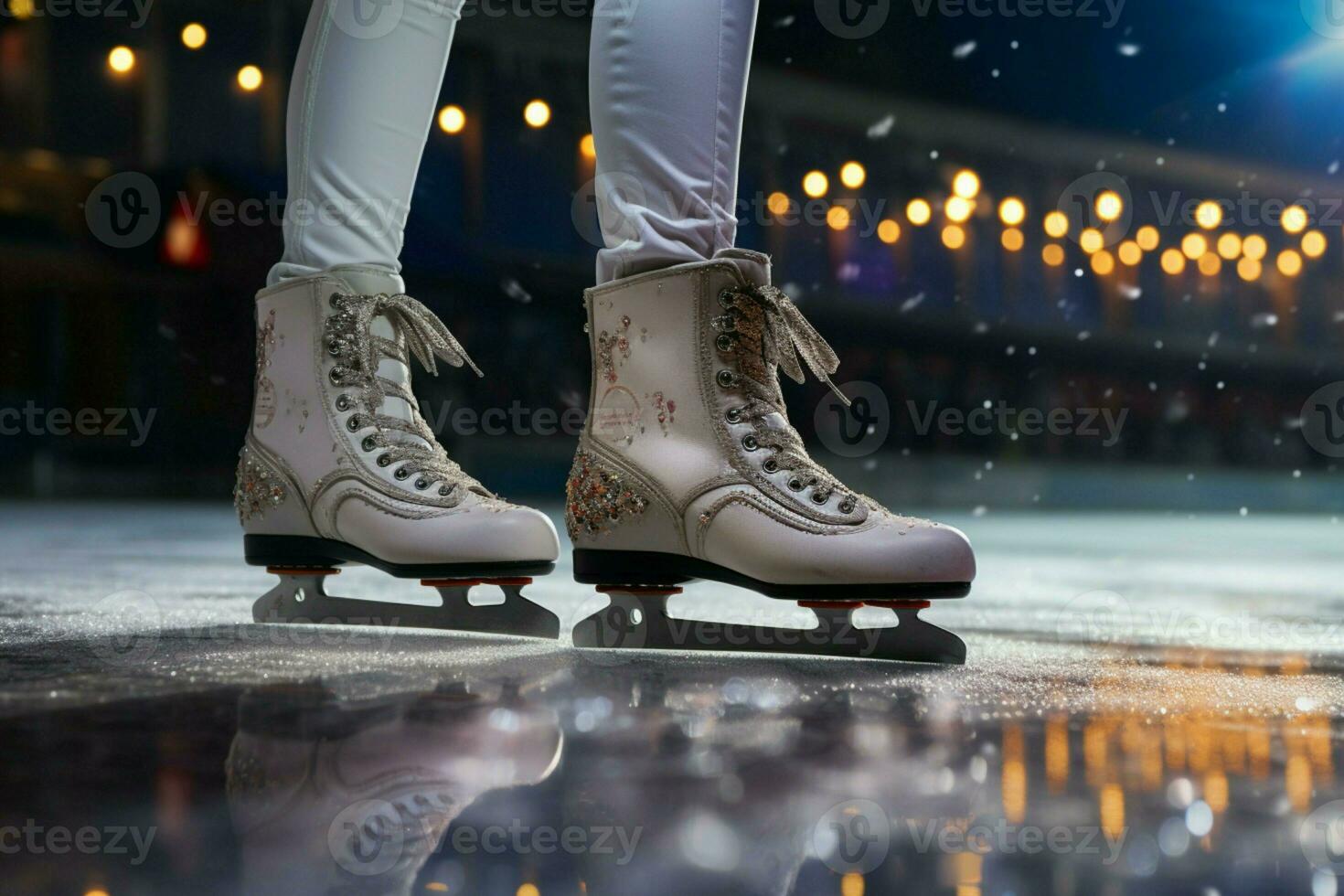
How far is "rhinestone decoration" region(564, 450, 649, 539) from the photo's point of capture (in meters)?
0.83

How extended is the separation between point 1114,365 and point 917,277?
1289 millimetres

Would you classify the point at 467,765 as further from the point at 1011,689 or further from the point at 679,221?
the point at 679,221

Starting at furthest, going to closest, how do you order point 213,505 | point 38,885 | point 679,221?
point 213,505 < point 679,221 < point 38,885

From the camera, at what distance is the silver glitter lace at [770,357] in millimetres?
809

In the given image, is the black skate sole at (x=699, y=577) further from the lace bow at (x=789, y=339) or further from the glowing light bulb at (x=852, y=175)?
the glowing light bulb at (x=852, y=175)

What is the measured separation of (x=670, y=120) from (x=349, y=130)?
0.37 m

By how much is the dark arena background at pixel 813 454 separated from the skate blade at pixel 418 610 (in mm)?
21

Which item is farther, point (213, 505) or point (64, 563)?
point (213, 505)

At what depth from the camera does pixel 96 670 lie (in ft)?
2.17

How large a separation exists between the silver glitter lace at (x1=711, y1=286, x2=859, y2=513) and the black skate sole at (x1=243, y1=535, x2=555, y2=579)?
0.19m

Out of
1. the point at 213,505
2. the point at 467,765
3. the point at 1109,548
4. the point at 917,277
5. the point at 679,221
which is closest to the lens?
the point at 467,765

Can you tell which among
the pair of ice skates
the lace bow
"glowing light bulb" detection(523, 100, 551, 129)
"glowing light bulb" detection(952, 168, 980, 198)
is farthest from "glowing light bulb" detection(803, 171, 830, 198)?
the lace bow

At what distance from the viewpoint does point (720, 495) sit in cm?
80

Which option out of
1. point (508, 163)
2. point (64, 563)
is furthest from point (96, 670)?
point (508, 163)
